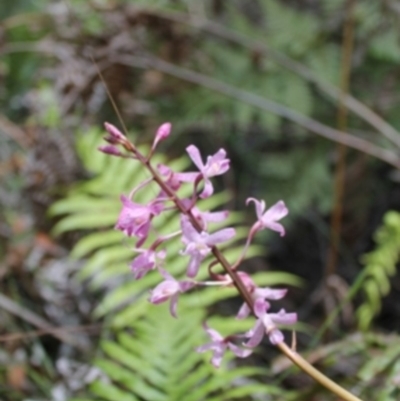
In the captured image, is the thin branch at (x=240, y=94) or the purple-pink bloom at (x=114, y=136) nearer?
the purple-pink bloom at (x=114, y=136)

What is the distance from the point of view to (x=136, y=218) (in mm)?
662

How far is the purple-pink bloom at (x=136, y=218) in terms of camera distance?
26.0 inches

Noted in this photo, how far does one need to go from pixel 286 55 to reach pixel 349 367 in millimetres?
1234

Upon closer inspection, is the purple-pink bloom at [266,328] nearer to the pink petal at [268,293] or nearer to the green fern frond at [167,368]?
the pink petal at [268,293]

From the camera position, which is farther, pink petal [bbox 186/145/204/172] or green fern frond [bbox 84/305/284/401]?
green fern frond [bbox 84/305/284/401]

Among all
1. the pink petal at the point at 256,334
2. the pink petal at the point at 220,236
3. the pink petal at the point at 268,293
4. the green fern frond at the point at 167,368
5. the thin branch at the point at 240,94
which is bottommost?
the green fern frond at the point at 167,368

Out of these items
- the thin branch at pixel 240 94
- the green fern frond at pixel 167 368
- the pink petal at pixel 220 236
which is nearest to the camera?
the pink petal at pixel 220 236

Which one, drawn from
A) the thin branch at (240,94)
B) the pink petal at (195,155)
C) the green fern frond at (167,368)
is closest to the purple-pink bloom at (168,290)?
the pink petal at (195,155)

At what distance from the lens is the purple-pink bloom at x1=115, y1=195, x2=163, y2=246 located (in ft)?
2.16

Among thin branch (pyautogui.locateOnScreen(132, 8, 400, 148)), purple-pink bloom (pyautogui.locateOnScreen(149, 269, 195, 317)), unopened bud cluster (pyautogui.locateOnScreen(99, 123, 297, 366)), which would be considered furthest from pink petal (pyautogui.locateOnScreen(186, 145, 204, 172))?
thin branch (pyautogui.locateOnScreen(132, 8, 400, 148))

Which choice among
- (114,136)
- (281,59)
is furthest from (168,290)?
(281,59)

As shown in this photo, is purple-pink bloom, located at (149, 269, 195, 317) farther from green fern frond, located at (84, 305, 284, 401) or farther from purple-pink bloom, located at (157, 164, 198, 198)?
green fern frond, located at (84, 305, 284, 401)

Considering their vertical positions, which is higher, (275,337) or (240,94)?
(275,337)

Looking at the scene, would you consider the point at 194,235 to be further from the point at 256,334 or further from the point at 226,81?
the point at 226,81
